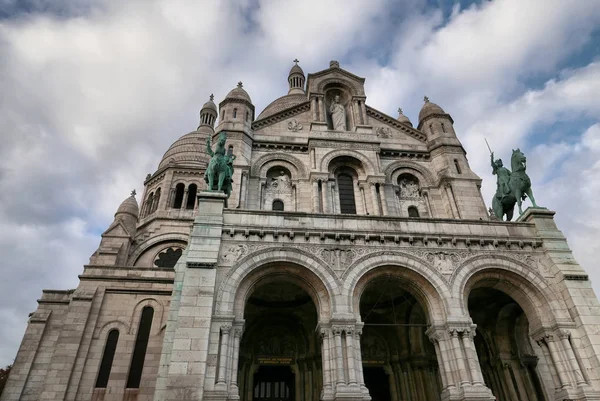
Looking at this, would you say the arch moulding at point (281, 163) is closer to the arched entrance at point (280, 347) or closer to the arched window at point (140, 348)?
the arched entrance at point (280, 347)

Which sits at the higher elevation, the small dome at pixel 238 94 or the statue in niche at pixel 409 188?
the small dome at pixel 238 94

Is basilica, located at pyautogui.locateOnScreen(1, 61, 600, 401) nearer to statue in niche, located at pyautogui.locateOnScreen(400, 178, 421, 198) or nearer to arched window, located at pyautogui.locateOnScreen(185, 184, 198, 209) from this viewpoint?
statue in niche, located at pyautogui.locateOnScreen(400, 178, 421, 198)

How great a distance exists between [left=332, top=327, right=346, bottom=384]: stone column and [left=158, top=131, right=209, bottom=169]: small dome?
80.9 feet

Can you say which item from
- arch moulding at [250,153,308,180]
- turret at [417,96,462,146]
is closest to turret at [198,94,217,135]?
arch moulding at [250,153,308,180]

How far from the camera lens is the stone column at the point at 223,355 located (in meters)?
11.4

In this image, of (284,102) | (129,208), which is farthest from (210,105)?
(129,208)

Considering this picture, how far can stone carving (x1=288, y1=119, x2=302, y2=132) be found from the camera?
24.2 m

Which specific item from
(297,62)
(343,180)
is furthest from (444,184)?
(297,62)

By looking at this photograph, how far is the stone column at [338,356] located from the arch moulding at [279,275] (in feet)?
1.96

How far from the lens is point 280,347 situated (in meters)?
17.3

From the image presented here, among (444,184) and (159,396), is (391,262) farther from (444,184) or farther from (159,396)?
(444,184)

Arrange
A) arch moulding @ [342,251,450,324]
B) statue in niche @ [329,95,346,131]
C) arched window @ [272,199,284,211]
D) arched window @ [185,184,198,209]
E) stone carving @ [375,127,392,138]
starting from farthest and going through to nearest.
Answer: arched window @ [185,184,198,209], stone carving @ [375,127,392,138], statue in niche @ [329,95,346,131], arched window @ [272,199,284,211], arch moulding @ [342,251,450,324]

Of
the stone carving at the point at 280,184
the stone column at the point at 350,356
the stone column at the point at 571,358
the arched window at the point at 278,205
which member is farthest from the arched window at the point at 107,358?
the stone column at the point at 571,358

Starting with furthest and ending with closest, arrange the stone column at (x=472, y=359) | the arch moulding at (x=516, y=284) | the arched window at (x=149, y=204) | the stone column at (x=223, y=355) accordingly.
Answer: the arched window at (x=149, y=204) < the arch moulding at (x=516, y=284) < the stone column at (x=472, y=359) < the stone column at (x=223, y=355)
